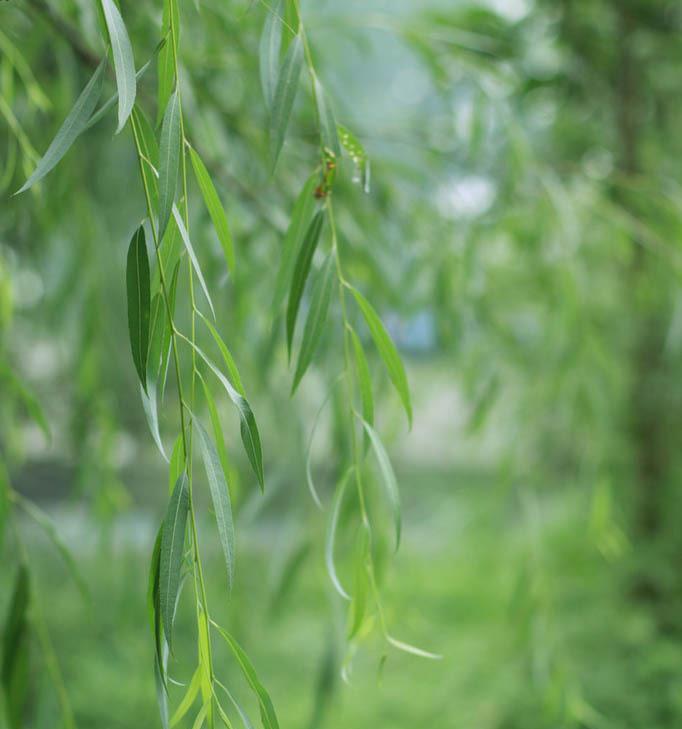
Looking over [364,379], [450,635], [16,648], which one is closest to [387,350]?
[364,379]

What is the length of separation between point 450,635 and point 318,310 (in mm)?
2041

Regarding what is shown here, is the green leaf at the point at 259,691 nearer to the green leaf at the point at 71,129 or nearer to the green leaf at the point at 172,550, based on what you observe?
the green leaf at the point at 172,550

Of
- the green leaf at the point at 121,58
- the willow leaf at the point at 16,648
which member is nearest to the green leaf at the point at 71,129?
the green leaf at the point at 121,58

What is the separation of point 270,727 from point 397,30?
1.90 feet

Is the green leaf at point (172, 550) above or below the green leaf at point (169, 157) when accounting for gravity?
below

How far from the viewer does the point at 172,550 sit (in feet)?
0.93

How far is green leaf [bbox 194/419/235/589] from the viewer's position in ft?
0.95

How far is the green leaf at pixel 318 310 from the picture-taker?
37cm

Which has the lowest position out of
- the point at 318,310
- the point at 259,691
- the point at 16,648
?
the point at 16,648

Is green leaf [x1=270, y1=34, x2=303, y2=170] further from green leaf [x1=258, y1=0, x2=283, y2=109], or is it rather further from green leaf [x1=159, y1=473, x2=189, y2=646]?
green leaf [x1=159, y1=473, x2=189, y2=646]

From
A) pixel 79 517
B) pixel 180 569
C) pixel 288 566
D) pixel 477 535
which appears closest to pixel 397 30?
pixel 288 566

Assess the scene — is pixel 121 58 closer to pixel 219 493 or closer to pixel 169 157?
pixel 169 157

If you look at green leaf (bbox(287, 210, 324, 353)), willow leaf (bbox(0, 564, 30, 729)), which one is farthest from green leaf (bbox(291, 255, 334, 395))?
willow leaf (bbox(0, 564, 30, 729))

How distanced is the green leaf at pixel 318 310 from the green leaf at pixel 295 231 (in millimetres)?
17
